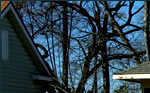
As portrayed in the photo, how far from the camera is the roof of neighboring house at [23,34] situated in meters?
14.6

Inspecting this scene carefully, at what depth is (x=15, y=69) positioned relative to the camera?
15117mm

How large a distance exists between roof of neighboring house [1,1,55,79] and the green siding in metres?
0.19

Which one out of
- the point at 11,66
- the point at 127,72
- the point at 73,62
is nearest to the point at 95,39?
the point at 73,62

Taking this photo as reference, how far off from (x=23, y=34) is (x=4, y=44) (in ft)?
4.04

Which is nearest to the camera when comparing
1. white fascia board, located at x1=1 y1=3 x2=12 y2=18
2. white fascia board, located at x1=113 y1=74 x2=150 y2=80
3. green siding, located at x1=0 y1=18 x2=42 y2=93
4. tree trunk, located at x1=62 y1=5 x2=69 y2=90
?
white fascia board, located at x1=113 y1=74 x2=150 y2=80

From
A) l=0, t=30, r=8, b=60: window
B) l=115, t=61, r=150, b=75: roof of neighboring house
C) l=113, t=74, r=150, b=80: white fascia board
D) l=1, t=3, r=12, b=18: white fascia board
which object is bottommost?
l=113, t=74, r=150, b=80: white fascia board

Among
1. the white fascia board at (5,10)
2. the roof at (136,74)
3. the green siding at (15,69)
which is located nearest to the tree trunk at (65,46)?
the green siding at (15,69)

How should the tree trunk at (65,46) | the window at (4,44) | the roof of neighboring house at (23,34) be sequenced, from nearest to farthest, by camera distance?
the window at (4,44) < the roof of neighboring house at (23,34) < the tree trunk at (65,46)

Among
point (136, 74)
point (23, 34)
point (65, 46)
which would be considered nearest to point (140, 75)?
point (136, 74)

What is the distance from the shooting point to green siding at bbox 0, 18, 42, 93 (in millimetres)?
14443

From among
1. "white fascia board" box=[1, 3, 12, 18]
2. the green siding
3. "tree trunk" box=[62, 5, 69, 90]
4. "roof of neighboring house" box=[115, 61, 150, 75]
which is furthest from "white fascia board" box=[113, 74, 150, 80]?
"white fascia board" box=[1, 3, 12, 18]

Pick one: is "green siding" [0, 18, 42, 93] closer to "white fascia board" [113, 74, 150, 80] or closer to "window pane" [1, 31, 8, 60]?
"window pane" [1, 31, 8, 60]

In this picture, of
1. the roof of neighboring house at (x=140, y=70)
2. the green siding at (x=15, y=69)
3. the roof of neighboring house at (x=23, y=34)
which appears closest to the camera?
the roof of neighboring house at (x=140, y=70)

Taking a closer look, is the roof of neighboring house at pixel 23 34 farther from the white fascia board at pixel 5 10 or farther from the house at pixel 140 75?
the house at pixel 140 75
